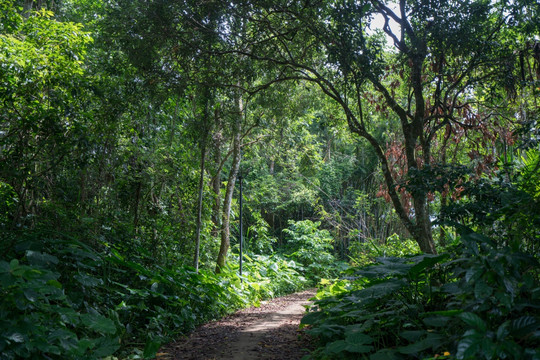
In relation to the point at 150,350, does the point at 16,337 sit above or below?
above

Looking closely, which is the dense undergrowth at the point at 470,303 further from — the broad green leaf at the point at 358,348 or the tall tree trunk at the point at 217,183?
the tall tree trunk at the point at 217,183

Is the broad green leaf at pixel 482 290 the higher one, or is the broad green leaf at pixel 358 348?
the broad green leaf at pixel 482 290

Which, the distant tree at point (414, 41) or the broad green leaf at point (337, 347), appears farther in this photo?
the distant tree at point (414, 41)

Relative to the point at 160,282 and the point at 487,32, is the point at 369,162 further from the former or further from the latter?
the point at 160,282

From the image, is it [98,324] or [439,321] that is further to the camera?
[98,324]

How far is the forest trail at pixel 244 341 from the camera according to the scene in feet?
13.2

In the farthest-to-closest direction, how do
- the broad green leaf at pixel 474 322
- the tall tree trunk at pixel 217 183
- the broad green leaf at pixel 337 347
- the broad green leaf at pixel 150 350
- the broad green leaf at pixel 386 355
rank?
→ the tall tree trunk at pixel 217 183 → the broad green leaf at pixel 150 350 → the broad green leaf at pixel 337 347 → the broad green leaf at pixel 386 355 → the broad green leaf at pixel 474 322

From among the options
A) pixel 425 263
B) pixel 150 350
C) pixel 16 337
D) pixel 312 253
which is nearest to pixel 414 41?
pixel 425 263

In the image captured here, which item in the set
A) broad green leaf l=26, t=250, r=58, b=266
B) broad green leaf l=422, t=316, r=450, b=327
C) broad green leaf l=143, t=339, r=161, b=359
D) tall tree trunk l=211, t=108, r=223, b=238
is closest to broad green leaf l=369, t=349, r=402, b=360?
broad green leaf l=422, t=316, r=450, b=327

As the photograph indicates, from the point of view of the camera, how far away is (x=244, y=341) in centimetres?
469

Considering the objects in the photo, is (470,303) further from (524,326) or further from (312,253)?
(312,253)

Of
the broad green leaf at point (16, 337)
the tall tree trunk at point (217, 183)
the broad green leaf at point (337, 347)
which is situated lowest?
the broad green leaf at point (337, 347)

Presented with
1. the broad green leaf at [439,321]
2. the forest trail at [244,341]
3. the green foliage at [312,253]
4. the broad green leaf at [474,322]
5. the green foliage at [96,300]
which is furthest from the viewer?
the green foliage at [312,253]

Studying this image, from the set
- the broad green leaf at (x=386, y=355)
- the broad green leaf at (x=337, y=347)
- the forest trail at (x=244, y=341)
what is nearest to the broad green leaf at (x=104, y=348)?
the forest trail at (x=244, y=341)
